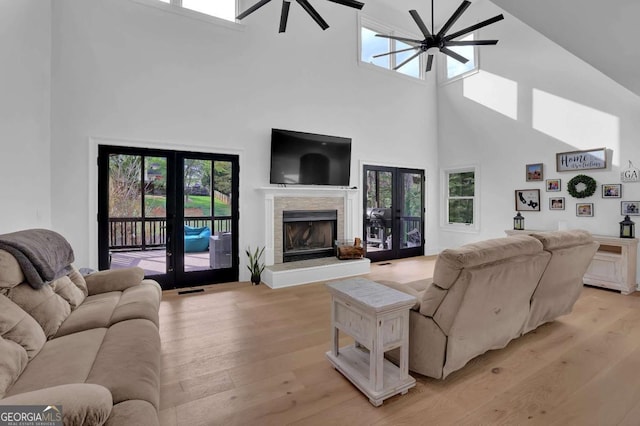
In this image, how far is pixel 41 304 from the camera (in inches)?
73.9

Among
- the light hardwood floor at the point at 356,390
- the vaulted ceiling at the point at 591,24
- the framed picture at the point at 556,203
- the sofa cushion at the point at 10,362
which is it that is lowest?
the light hardwood floor at the point at 356,390

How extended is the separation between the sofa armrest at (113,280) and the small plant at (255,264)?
6.38 feet

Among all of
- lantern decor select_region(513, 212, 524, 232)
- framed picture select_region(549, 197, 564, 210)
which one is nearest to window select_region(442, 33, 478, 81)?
framed picture select_region(549, 197, 564, 210)

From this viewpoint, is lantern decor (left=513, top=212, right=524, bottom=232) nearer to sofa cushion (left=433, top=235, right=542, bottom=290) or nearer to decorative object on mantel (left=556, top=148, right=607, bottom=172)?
decorative object on mantel (left=556, top=148, right=607, bottom=172)

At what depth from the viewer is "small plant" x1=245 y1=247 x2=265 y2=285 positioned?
4672mm

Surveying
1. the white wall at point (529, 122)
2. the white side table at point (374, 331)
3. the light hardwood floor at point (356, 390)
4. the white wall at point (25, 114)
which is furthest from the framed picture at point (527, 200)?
the white wall at point (25, 114)

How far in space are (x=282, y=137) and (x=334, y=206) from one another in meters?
1.59

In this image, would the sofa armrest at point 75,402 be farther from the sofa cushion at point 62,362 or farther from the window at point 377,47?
the window at point 377,47

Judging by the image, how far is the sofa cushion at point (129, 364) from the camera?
126cm

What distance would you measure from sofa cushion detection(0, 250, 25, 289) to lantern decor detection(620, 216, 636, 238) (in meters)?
6.74

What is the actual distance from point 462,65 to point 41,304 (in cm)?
791

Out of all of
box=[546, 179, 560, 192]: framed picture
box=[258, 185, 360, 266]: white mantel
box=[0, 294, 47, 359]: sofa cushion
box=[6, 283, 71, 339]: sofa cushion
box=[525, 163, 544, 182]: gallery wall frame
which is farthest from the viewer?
box=[525, 163, 544, 182]: gallery wall frame

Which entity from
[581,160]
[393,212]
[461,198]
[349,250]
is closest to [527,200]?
[581,160]

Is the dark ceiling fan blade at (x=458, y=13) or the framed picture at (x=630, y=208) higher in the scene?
the dark ceiling fan blade at (x=458, y=13)
